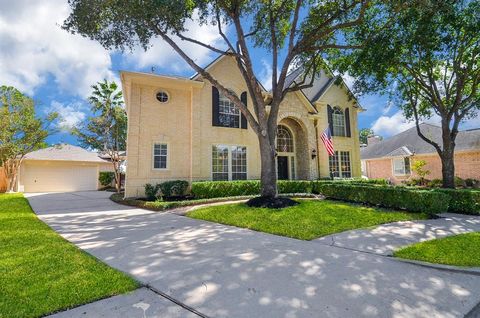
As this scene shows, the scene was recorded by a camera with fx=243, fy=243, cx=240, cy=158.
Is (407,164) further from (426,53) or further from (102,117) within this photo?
(102,117)

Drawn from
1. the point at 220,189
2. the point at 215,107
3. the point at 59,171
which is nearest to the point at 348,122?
the point at 215,107

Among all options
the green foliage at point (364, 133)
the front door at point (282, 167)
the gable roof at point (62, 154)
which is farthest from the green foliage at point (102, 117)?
the green foliage at point (364, 133)

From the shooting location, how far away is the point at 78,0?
32.0 feet

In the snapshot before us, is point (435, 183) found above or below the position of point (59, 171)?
below

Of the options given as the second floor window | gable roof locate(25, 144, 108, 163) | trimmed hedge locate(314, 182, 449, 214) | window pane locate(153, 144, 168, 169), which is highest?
the second floor window

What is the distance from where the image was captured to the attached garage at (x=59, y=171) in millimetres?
22375

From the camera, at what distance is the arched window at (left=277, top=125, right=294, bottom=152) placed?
1889 centimetres

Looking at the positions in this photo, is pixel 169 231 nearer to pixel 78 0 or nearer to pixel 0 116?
pixel 78 0

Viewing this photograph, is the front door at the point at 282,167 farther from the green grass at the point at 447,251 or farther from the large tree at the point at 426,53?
the green grass at the point at 447,251

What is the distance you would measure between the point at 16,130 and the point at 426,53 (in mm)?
29136

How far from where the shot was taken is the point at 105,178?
2506cm

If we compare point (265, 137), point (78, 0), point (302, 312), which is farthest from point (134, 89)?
point (302, 312)

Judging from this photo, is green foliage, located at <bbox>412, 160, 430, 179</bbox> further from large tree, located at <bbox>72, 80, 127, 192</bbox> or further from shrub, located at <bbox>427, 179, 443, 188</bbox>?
large tree, located at <bbox>72, 80, 127, 192</bbox>

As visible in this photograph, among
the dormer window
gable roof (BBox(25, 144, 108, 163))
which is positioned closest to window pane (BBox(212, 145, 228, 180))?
the dormer window
